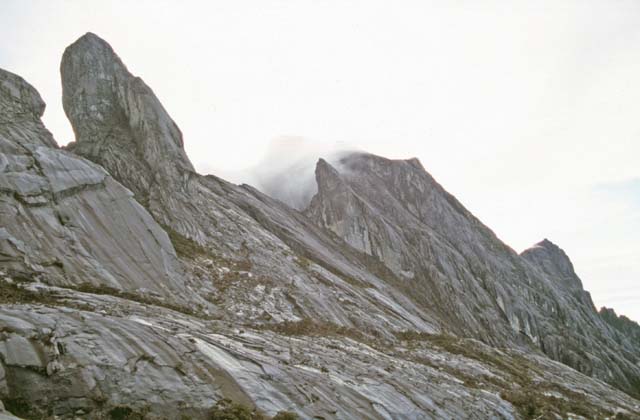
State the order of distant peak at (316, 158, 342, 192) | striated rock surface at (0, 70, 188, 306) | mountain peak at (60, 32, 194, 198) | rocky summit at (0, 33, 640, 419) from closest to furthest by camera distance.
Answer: rocky summit at (0, 33, 640, 419) < striated rock surface at (0, 70, 188, 306) < mountain peak at (60, 32, 194, 198) < distant peak at (316, 158, 342, 192)

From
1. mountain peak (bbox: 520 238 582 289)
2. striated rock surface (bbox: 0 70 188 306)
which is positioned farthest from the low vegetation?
mountain peak (bbox: 520 238 582 289)

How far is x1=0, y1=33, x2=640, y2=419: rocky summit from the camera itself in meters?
16.6

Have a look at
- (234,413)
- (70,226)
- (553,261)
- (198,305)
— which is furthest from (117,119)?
(553,261)

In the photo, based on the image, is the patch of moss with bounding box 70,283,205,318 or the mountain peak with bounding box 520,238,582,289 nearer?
the patch of moss with bounding box 70,283,205,318

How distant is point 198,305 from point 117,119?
35.0 metres

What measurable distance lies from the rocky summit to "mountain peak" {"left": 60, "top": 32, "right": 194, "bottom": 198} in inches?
8.8

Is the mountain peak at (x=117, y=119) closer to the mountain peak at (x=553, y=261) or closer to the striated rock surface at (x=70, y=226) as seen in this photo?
the striated rock surface at (x=70, y=226)

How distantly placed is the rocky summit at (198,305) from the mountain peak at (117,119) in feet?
0.73

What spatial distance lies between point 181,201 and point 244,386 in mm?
33028

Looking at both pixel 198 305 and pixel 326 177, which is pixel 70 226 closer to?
pixel 198 305

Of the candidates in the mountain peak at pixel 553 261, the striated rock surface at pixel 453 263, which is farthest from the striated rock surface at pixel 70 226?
the mountain peak at pixel 553 261

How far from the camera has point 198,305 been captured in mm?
30500

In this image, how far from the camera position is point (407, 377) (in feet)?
90.8

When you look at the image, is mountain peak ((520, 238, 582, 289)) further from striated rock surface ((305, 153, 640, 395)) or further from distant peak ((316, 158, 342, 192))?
distant peak ((316, 158, 342, 192))
